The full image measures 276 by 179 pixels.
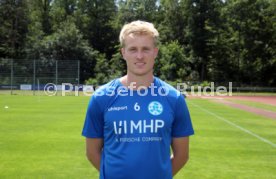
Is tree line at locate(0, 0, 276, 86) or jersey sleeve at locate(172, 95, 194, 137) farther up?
tree line at locate(0, 0, 276, 86)

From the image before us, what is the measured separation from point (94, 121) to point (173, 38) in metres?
69.2

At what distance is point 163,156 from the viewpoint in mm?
3072

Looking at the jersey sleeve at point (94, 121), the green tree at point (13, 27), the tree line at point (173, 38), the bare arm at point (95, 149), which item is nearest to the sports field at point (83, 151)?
the bare arm at point (95, 149)

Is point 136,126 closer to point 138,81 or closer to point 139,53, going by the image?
point 138,81

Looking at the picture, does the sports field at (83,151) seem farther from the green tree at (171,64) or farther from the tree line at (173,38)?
the green tree at (171,64)

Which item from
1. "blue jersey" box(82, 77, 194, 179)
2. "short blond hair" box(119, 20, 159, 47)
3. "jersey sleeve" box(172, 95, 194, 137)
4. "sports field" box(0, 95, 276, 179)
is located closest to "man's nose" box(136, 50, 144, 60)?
"short blond hair" box(119, 20, 159, 47)

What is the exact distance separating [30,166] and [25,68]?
131 feet

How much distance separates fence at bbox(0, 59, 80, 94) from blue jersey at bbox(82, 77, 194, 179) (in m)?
42.8

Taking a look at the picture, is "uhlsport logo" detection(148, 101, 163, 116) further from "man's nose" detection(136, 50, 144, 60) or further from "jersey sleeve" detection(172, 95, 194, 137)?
"man's nose" detection(136, 50, 144, 60)

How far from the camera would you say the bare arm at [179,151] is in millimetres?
3314

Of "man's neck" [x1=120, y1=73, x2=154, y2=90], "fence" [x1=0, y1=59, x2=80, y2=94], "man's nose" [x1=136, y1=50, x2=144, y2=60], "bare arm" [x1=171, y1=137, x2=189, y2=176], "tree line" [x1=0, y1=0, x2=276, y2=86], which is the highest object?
"tree line" [x1=0, y1=0, x2=276, y2=86]

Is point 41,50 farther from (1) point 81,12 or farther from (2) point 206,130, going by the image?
(2) point 206,130

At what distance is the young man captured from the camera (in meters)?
2.98

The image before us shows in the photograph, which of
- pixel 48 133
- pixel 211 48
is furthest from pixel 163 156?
pixel 211 48
